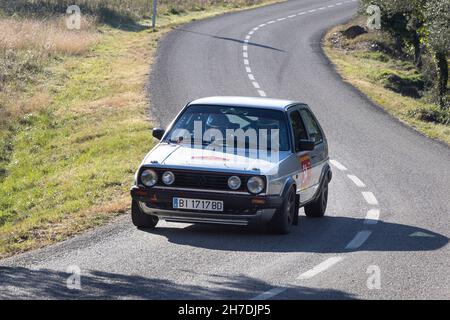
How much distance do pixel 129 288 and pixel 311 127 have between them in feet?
19.1

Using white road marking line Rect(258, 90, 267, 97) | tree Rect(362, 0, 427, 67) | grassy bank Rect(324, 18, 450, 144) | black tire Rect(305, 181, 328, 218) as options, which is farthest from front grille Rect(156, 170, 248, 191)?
tree Rect(362, 0, 427, 67)

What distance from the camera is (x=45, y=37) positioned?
1416 inches

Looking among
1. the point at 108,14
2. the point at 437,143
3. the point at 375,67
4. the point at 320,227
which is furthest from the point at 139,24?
the point at 320,227

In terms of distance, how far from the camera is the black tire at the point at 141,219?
41.3 feet

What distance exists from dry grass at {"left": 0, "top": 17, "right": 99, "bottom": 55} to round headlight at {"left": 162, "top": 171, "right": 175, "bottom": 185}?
889 inches

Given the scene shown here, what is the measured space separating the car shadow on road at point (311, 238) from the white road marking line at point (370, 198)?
1.73 metres

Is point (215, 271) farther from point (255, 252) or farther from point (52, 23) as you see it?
point (52, 23)

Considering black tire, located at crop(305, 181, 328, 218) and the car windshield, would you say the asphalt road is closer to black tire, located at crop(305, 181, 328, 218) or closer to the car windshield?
black tire, located at crop(305, 181, 328, 218)

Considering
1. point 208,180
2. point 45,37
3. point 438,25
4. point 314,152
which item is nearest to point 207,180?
point 208,180

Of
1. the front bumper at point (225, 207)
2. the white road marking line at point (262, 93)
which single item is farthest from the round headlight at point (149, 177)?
the white road marking line at point (262, 93)

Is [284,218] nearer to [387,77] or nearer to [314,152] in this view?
[314,152]

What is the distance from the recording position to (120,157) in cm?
1955
